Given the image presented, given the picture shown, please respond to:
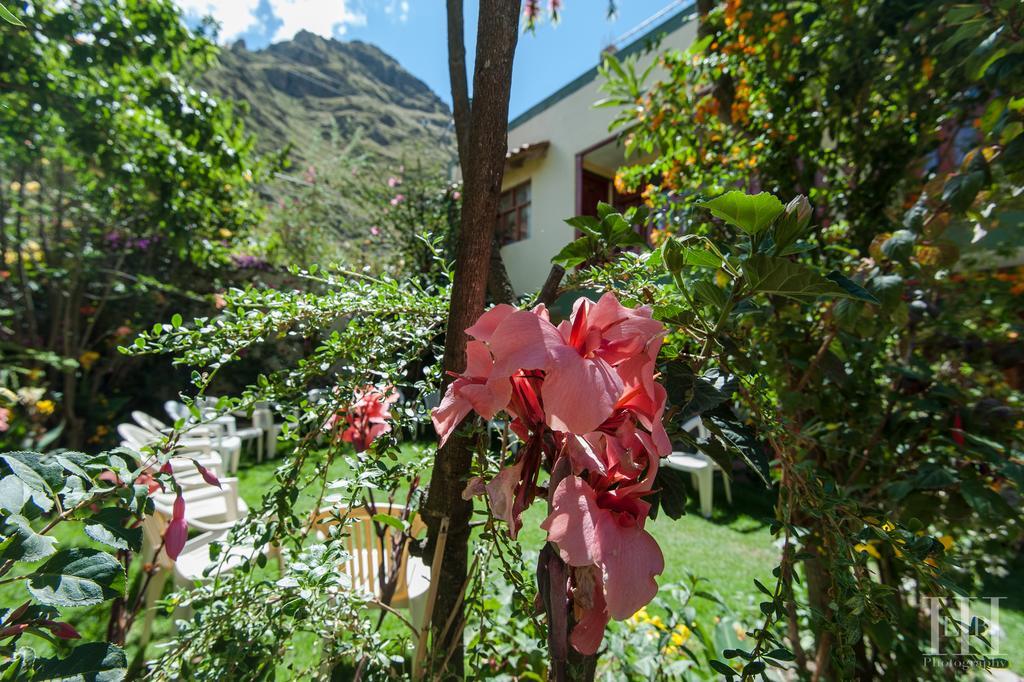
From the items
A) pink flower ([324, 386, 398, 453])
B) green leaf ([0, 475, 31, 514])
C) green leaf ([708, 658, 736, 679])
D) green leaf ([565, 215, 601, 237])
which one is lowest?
Answer: green leaf ([708, 658, 736, 679])

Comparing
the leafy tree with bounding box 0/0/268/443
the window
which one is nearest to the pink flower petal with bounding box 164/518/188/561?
the leafy tree with bounding box 0/0/268/443

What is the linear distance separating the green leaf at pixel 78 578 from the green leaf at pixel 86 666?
51 millimetres

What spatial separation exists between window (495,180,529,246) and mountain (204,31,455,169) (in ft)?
56.4

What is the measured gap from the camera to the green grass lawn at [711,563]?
7.39 ft

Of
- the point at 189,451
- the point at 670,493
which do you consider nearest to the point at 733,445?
the point at 670,493

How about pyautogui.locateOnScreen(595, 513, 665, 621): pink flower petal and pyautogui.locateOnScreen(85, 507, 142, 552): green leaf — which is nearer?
pyautogui.locateOnScreen(595, 513, 665, 621): pink flower petal

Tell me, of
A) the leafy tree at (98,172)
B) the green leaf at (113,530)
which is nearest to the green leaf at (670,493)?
the green leaf at (113,530)

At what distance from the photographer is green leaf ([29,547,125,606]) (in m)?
0.49

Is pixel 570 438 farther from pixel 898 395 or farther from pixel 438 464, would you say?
pixel 898 395

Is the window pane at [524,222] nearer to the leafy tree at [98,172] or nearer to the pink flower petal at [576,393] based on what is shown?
the leafy tree at [98,172]

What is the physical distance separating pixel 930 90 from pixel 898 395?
1.41 metres

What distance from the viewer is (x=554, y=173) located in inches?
307

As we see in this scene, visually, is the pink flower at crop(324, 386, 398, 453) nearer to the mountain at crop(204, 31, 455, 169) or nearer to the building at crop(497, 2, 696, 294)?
the building at crop(497, 2, 696, 294)

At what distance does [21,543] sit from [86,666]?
0.15 meters
